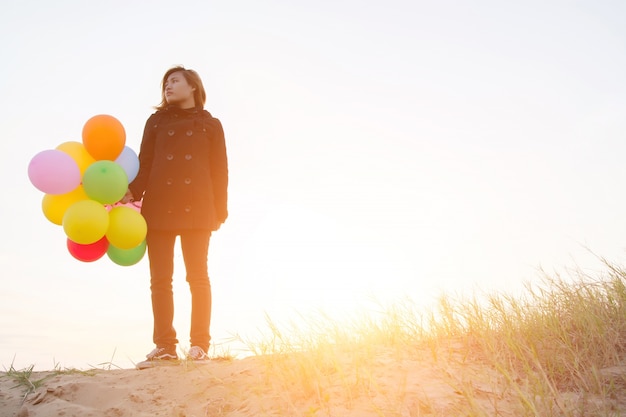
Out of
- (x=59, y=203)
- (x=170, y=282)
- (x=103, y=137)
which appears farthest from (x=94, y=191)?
(x=170, y=282)

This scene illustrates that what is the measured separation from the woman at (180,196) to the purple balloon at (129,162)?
0.24ft

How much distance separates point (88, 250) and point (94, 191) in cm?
53

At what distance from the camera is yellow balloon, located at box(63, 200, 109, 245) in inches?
152

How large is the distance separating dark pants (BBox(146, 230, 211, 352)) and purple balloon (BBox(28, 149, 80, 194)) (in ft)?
2.33

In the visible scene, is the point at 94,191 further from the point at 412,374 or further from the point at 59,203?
the point at 412,374

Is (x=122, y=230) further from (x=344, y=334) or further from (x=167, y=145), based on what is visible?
(x=344, y=334)

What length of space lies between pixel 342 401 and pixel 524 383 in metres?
0.97

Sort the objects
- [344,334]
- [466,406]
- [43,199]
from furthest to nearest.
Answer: [43,199] → [344,334] → [466,406]

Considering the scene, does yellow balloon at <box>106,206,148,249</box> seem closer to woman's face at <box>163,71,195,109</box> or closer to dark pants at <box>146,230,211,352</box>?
dark pants at <box>146,230,211,352</box>

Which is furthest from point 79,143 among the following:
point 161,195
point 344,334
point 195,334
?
point 344,334

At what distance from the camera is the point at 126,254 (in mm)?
4277

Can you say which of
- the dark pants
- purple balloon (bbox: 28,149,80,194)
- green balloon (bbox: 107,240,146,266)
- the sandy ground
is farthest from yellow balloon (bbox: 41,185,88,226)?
the sandy ground

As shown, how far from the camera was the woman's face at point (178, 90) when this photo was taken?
4.46m

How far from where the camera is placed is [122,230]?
401 centimetres
